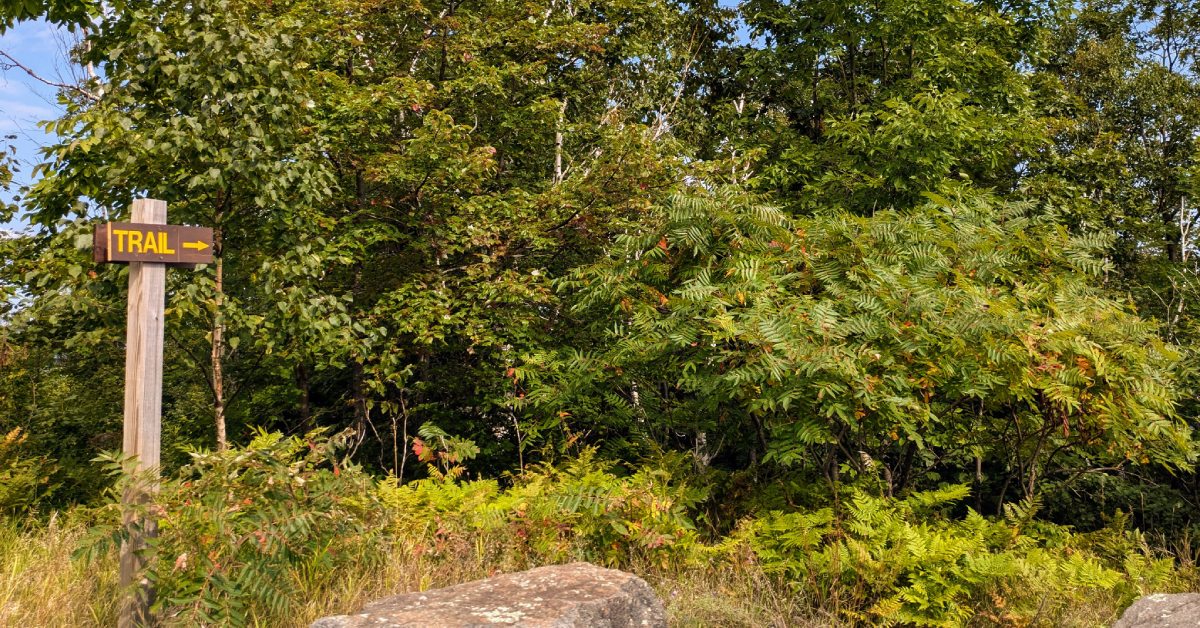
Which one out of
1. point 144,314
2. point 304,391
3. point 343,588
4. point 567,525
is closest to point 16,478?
point 304,391

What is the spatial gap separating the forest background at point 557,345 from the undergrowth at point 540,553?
0.03 meters

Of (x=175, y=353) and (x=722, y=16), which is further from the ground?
(x=722, y=16)

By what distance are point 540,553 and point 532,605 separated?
1.81 m

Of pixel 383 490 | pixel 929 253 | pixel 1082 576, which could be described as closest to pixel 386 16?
pixel 383 490

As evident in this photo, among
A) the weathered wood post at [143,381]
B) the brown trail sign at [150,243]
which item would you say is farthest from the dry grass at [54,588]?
the brown trail sign at [150,243]

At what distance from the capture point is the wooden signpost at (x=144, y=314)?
4.33 metres

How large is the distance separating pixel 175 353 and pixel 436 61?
506 cm

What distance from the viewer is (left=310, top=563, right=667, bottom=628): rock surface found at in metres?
3.66

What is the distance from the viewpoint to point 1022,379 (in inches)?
217

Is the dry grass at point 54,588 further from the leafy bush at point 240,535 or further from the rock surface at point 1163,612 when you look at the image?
the rock surface at point 1163,612

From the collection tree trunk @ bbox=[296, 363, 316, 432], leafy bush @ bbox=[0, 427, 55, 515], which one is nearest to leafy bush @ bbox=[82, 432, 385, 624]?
leafy bush @ bbox=[0, 427, 55, 515]

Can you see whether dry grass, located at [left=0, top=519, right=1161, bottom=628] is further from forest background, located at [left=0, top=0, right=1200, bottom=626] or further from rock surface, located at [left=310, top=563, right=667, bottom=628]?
rock surface, located at [left=310, top=563, right=667, bottom=628]

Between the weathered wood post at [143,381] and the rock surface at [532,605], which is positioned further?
the weathered wood post at [143,381]

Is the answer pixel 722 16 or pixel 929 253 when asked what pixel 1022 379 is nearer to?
pixel 929 253
